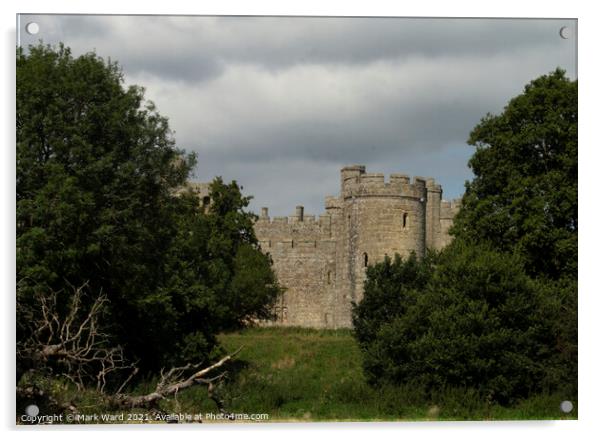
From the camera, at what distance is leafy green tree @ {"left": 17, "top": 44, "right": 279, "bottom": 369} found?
13914 millimetres

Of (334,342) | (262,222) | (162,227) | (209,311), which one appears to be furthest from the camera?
(262,222)

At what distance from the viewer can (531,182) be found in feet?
58.0

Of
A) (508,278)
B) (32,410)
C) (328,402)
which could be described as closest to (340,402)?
(328,402)

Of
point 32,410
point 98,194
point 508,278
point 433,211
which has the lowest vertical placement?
point 32,410

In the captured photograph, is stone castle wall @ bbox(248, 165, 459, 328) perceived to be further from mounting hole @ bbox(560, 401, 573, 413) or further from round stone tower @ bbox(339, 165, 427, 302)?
mounting hole @ bbox(560, 401, 573, 413)

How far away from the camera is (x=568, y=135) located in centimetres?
1566

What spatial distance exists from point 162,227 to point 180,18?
17.6 ft

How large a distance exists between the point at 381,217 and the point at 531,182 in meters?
16.4

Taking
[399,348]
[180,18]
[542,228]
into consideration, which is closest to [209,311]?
[399,348]

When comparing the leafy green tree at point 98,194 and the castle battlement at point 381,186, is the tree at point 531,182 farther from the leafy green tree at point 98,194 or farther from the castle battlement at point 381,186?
the castle battlement at point 381,186

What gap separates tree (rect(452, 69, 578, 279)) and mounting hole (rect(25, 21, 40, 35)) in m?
7.05

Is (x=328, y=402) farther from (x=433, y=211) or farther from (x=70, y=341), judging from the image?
(x=433, y=211)

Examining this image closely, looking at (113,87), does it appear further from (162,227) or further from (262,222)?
(262,222)

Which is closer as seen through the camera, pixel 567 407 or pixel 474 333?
pixel 567 407
